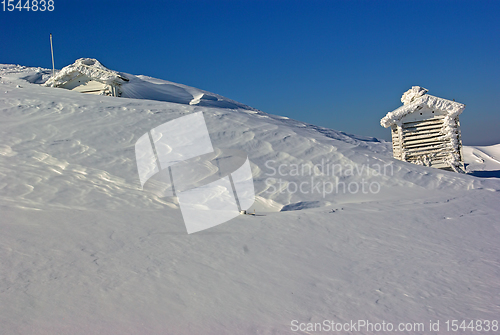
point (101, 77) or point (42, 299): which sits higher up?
point (101, 77)

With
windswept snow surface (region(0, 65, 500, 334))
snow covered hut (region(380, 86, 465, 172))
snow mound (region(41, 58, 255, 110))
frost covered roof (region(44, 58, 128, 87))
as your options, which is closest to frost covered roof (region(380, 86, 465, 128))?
snow covered hut (region(380, 86, 465, 172))

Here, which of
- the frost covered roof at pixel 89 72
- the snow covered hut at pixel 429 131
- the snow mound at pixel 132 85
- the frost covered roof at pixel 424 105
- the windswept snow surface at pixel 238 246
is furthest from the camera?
the snow mound at pixel 132 85

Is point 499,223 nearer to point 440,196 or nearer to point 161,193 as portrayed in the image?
point 440,196

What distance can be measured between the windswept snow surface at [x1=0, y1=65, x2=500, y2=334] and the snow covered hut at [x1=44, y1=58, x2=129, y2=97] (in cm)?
471

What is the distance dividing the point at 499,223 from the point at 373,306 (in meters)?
4.35

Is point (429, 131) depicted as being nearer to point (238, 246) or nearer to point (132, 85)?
point (238, 246)

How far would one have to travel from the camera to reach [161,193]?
22.5 feet

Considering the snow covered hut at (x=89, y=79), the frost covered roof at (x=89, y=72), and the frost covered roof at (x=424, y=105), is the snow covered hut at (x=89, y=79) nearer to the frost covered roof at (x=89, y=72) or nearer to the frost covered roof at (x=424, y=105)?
the frost covered roof at (x=89, y=72)

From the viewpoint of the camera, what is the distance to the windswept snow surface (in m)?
3.28

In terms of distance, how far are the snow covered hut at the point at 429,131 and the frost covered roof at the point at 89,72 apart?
9.66 meters

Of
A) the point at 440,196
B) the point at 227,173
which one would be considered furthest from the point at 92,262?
the point at 440,196

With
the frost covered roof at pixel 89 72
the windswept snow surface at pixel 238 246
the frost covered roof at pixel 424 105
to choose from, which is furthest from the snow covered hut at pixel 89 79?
the frost covered roof at pixel 424 105

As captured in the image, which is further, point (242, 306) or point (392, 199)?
point (392, 199)

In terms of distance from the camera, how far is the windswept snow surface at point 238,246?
10.8 ft
